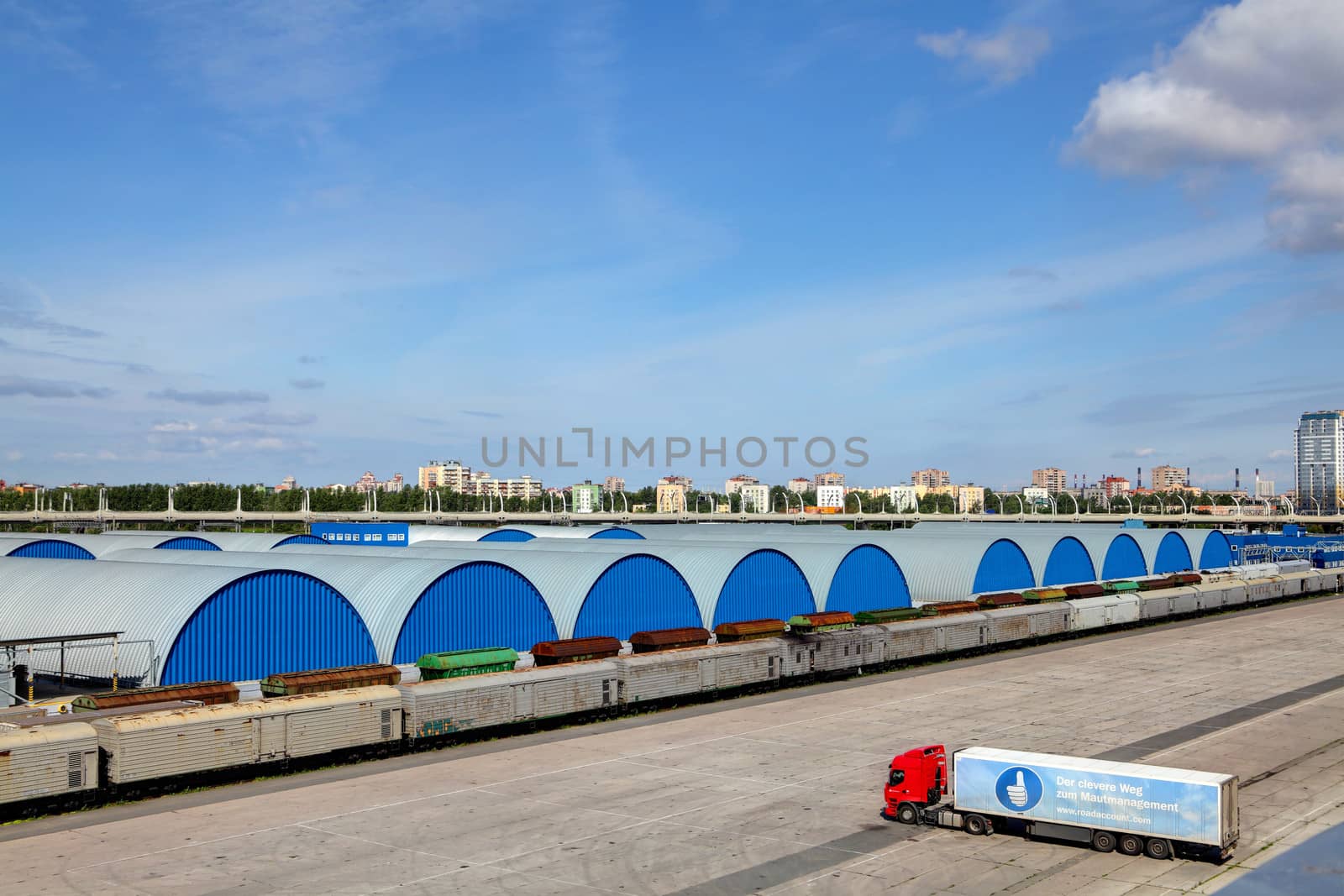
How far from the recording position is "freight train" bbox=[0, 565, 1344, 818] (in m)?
25.7

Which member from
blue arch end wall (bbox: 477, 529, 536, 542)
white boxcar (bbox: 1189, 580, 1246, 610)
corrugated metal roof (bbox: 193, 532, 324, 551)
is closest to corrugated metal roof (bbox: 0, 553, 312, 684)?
corrugated metal roof (bbox: 193, 532, 324, 551)

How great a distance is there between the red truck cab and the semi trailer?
21 mm

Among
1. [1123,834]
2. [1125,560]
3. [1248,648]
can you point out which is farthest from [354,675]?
[1125,560]

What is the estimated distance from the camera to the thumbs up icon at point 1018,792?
23203 mm

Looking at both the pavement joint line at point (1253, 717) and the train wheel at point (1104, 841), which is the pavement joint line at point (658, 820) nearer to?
the train wheel at point (1104, 841)

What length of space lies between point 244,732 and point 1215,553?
90.6m

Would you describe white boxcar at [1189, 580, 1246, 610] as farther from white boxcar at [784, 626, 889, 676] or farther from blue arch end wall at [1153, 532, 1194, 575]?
white boxcar at [784, 626, 889, 676]

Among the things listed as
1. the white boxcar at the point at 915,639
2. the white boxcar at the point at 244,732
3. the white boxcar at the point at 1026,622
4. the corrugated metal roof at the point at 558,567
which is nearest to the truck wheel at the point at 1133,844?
the white boxcar at the point at 244,732

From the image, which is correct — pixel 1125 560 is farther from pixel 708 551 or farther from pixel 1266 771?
pixel 1266 771

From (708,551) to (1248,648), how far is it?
88.5 feet

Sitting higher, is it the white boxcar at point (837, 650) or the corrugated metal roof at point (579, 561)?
the corrugated metal roof at point (579, 561)

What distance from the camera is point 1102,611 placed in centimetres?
6212

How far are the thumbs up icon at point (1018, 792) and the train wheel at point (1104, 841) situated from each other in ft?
4.86

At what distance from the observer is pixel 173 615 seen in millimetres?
37219
